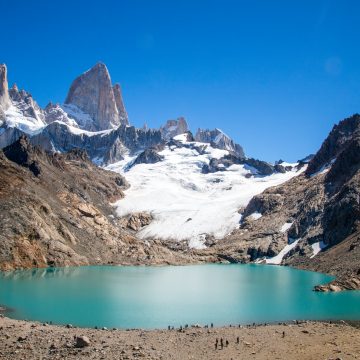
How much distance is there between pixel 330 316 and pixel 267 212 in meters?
112

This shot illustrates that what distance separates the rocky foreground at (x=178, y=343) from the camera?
30078mm

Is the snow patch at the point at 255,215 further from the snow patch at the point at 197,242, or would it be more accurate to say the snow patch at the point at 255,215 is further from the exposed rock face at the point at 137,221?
the exposed rock face at the point at 137,221

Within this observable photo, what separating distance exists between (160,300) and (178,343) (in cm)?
2364

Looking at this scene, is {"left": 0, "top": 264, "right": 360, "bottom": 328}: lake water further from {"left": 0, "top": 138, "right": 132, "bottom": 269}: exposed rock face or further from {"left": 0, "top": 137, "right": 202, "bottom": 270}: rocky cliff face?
{"left": 0, "top": 137, "right": 202, "bottom": 270}: rocky cliff face

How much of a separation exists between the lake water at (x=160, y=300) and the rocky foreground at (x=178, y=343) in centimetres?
546

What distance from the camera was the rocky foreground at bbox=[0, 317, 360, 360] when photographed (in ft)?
98.7

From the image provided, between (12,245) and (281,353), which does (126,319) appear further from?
(12,245)

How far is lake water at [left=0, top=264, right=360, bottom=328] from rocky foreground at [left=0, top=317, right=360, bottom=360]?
5460 millimetres

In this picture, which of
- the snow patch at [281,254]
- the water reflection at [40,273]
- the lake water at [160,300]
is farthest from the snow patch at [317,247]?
the water reflection at [40,273]

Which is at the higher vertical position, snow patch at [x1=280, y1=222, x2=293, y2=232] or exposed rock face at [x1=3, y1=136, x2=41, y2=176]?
exposed rock face at [x1=3, y1=136, x2=41, y2=176]

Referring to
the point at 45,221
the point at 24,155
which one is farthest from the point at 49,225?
the point at 24,155

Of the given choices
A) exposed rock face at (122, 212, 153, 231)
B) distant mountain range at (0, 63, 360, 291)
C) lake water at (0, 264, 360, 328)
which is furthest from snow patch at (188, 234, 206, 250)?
lake water at (0, 264, 360, 328)

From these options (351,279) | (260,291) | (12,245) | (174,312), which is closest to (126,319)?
(174,312)

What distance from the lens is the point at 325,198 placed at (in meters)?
137
